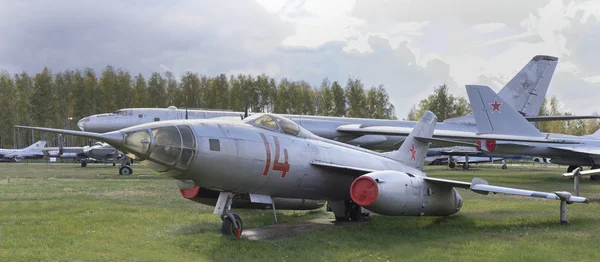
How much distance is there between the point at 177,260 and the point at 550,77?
90.2 ft

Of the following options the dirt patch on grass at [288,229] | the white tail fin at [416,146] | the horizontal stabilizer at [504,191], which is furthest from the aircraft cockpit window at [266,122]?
the white tail fin at [416,146]

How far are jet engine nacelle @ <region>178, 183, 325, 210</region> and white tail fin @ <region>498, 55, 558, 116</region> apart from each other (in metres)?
20.8

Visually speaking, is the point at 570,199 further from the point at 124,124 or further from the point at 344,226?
the point at 124,124

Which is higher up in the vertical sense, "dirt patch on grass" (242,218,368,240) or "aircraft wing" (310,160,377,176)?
"aircraft wing" (310,160,377,176)

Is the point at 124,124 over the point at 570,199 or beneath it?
over

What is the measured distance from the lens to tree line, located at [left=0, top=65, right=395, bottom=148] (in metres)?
64.6

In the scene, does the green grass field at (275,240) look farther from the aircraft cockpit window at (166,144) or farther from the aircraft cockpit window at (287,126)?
the aircraft cockpit window at (287,126)

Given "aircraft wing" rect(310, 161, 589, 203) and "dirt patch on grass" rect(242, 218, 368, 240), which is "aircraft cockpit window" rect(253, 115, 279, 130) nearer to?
"aircraft wing" rect(310, 161, 589, 203)

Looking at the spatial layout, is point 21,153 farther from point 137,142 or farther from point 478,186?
point 478,186

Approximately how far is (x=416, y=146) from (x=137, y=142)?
8.32m

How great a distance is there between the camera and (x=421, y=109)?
78438 mm

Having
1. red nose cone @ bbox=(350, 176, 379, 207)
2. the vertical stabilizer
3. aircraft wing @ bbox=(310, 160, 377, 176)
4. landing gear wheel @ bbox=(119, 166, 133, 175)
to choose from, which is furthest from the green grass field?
landing gear wheel @ bbox=(119, 166, 133, 175)

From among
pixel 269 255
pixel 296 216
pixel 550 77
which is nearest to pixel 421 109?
pixel 550 77

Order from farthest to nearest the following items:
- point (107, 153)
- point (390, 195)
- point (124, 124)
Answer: point (107, 153)
point (124, 124)
point (390, 195)
